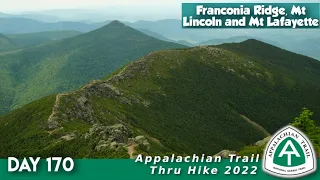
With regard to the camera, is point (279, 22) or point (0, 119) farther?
point (0, 119)

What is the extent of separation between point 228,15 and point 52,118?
5164 centimetres

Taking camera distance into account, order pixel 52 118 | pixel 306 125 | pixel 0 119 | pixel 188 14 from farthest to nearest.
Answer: pixel 0 119, pixel 188 14, pixel 52 118, pixel 306 125

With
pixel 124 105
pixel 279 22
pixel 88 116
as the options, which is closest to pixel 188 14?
pixel 279 22

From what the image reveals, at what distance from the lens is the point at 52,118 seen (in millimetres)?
91875

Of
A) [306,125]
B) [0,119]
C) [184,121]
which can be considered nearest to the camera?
[306,125]

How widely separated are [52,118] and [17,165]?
6158 centimetres

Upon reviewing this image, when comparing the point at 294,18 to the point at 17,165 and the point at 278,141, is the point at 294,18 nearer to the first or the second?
the point at 278,141

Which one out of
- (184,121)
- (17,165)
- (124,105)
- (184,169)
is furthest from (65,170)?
(184,121)

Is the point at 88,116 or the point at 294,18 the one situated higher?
the point at 294,18

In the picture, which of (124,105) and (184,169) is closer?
(184,169)

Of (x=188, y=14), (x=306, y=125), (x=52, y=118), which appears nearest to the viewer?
(x=306, y=125)

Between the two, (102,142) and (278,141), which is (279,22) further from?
(278,141)

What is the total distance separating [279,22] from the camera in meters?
95.5

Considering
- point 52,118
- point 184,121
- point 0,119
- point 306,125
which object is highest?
point 306,125
